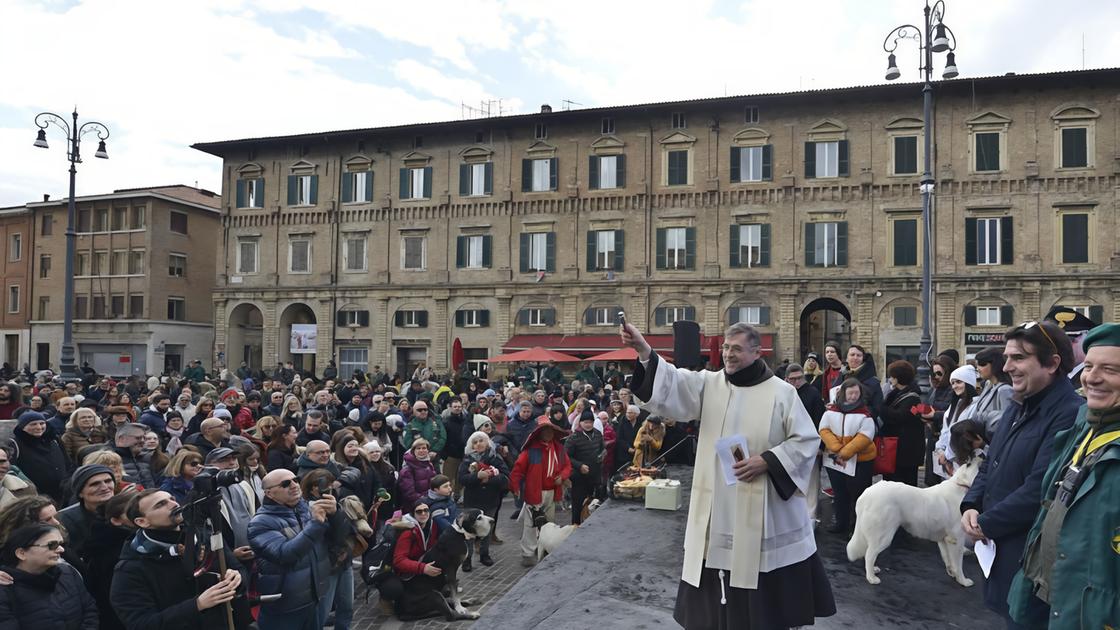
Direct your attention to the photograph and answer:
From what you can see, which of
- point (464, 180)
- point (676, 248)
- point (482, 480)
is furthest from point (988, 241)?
point (482, 480)

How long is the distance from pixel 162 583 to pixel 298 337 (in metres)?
31.8

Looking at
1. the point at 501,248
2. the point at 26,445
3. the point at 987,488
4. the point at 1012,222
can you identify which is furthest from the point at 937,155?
the point at 26,445

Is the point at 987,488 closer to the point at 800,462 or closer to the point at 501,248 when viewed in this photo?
the point at 800,462

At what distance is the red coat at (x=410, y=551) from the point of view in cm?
710

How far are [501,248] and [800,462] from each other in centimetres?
2848

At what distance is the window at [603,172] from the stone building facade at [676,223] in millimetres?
97

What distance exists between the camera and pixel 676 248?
29.7 m

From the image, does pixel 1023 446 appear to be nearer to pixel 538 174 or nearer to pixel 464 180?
pixel 538 174

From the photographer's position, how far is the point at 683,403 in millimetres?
4121

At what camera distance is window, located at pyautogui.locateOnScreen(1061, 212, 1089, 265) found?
25.5 metres

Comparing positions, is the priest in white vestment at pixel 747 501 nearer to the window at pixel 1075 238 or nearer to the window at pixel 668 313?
the window at pixel 668 313

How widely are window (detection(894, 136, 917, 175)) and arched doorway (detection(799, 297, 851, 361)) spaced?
5600 mm

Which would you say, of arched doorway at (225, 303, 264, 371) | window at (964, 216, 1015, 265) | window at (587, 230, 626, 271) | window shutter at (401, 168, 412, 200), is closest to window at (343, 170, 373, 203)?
window shutter at (401, 168, 412, 200)

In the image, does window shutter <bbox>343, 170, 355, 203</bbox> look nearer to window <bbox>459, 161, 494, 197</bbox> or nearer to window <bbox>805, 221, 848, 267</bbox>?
window <bbox>459, 161, 494, 197</bbox>
